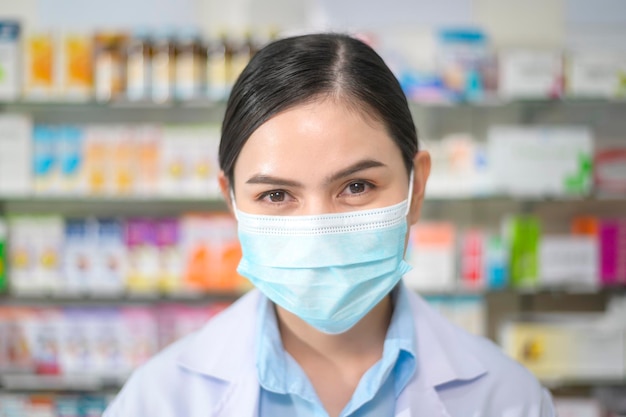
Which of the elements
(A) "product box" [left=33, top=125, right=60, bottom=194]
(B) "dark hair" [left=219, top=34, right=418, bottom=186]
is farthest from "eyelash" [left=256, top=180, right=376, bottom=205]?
(A) "product box" [left=33, top=125, right=60, bottom=194]

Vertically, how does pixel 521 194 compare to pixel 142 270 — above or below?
above

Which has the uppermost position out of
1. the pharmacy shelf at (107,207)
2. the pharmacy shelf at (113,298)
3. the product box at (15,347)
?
the pharmacy shelf at (107,207)

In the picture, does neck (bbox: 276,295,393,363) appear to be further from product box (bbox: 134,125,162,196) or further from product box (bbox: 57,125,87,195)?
product box (bbox: 57,125,87,195)

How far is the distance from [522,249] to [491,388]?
7.16ft

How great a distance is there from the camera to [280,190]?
1.18m

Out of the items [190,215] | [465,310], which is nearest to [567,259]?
[465,310]

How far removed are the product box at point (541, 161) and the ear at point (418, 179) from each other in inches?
82.5

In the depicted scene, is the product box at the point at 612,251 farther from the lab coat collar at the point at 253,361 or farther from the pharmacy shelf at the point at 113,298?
the lab coat collar at the point at 253,361

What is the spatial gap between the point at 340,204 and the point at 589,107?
2860 millimetres

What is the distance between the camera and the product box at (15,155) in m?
3.22

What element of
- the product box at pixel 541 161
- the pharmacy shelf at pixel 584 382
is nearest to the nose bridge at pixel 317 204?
the product box at pixel 541 161

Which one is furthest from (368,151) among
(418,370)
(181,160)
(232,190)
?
(181,160)

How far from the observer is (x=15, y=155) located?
323cm

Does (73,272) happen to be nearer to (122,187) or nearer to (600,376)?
(122,187)
